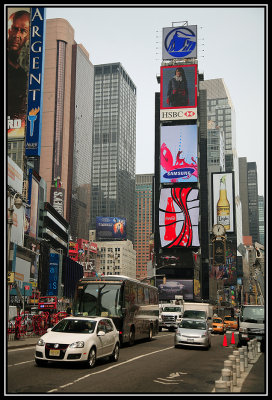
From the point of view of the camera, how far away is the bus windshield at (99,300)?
23156 millimetres

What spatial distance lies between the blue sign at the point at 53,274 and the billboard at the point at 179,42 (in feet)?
198

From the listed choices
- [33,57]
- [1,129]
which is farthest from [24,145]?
[1,129]

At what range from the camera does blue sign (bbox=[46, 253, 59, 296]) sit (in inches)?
4404

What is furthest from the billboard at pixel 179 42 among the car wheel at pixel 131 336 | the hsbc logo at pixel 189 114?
the car wheel at pixel 131 336

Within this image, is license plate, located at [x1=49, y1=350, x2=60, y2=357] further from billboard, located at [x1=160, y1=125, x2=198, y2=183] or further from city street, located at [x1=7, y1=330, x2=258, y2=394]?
billboard, located at [x1=160, y1=125, x2=198, y2=183]

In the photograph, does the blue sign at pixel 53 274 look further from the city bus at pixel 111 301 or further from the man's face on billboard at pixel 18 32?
the city bus at pixel 111 301

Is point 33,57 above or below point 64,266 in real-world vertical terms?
above

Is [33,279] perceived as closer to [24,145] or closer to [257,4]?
[24,145]

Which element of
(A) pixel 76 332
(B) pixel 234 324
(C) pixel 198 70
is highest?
(C) pixel 198 70

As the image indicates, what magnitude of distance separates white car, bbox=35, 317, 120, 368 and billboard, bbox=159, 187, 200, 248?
340ft

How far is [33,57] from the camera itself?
67250mm

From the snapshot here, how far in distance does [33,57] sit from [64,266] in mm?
65286

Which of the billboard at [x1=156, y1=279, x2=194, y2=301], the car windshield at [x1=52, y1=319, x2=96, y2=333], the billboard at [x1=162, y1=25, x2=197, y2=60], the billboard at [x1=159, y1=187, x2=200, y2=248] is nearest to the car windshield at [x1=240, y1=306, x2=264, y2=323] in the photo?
the car windshield at [x1=52, y1=319, x2=96, y2=333]

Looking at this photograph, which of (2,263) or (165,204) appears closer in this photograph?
(2,263)
